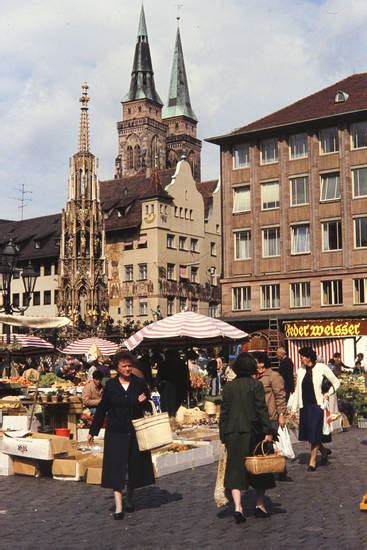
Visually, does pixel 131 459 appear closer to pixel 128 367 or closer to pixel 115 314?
pixel 128 367

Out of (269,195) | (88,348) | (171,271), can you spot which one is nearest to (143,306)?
(171,271)

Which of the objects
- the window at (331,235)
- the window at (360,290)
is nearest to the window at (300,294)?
the window at (331,235)

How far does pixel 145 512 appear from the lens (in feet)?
32.9

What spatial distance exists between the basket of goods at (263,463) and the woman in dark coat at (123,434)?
1.31m

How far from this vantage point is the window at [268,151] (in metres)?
55.1

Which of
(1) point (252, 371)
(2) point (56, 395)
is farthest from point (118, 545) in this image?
(2) point (56, 395)

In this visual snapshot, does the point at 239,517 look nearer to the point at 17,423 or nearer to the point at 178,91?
the point at 17,423

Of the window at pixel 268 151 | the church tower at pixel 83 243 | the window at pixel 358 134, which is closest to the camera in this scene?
the window at pixel 358 134

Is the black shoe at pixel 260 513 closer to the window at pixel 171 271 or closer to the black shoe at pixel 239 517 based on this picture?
the black shoe at pixel 239 517

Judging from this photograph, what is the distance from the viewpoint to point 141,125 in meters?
129

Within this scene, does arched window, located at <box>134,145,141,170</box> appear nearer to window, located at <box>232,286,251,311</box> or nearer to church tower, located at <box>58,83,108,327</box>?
church tower, located at <box>58,83,108,327</box>

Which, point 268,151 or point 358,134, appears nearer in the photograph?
point 358,134

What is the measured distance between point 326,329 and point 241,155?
63.8ft

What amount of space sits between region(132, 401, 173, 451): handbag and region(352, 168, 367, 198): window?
142ft
